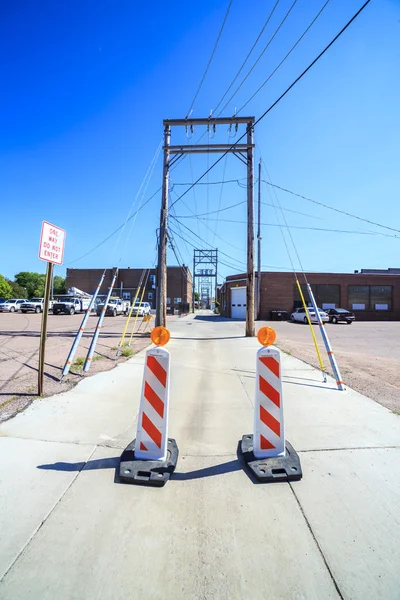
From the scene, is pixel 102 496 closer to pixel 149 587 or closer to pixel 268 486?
pixel 149 587

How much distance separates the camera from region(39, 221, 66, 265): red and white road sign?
423 cm

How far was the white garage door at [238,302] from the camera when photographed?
2978 cm

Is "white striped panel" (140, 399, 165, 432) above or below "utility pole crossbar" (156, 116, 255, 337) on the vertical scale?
below

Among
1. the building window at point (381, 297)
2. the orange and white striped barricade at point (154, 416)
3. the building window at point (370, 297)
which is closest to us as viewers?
the orange and white striped barricade at point (154, 416)

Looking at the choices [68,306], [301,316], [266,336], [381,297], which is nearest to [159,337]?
[266,336]

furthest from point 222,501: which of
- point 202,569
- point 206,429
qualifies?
point 206,429

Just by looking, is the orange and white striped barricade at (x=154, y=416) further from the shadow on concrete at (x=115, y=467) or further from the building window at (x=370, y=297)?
the building window at (x=370, y=297)

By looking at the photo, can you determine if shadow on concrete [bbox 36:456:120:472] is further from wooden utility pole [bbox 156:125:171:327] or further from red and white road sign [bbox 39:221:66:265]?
wooden utility pole [bbox 156:125:171:327]

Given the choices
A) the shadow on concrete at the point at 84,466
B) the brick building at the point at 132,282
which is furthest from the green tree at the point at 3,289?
the shadow on concrete at the point at 84,466

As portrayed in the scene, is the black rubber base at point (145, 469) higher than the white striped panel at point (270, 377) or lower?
lower

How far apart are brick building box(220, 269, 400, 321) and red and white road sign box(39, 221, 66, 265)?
25608 mm

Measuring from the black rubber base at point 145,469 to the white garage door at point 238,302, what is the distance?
1066 inches

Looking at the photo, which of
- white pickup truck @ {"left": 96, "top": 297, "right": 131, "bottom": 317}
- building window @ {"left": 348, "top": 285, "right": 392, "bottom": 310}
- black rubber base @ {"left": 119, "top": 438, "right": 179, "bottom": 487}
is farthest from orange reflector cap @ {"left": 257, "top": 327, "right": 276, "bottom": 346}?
building window @ {"left": 348, "top": 285, "right": 392, "bottom": 310}

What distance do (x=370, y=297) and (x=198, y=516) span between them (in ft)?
116
